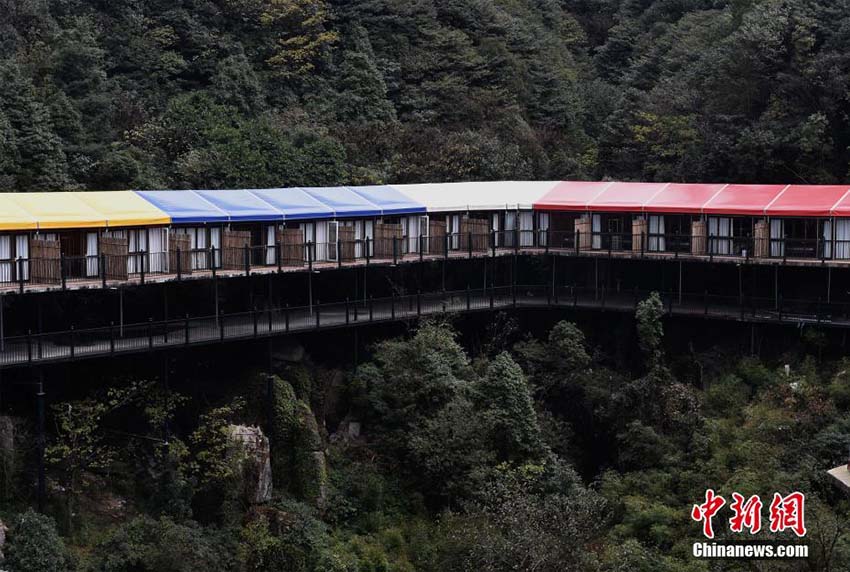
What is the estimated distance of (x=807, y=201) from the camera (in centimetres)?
4269

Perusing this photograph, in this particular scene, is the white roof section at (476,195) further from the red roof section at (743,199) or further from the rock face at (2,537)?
the rock face at (2,537)

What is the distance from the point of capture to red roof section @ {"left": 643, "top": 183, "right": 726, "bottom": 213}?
44312 mm

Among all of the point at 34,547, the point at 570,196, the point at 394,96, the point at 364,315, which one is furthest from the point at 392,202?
the point at 394,96

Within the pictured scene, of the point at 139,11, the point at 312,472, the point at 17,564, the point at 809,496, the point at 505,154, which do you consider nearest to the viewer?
the point at 17,564

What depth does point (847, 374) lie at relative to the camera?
38406 mm

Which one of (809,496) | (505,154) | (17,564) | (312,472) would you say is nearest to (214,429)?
(312,472)

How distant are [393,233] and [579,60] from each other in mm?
40936

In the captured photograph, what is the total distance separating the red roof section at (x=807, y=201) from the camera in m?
41.9

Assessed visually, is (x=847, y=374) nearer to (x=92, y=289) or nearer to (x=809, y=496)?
(x=809, y=496)

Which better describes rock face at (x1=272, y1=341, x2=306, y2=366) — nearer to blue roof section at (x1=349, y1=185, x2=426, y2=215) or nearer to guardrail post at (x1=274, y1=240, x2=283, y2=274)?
guardrail post at (x1=274, y1=240, x2=283, y2=274)

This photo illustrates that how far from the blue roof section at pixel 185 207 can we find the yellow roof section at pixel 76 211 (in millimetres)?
375

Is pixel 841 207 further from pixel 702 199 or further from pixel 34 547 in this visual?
pixel 34 547

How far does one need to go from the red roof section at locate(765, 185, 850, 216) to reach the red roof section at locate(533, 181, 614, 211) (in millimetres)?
6934

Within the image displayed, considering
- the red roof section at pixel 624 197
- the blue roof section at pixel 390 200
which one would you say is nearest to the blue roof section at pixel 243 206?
the blue roof section at pixel 390 200
